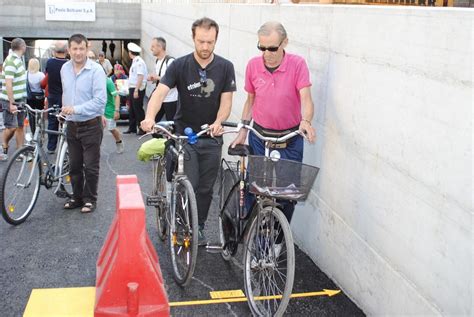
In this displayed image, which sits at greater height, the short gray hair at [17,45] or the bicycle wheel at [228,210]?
the short gray hair at [17,45]

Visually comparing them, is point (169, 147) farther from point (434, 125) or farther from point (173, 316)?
point (434, 125)

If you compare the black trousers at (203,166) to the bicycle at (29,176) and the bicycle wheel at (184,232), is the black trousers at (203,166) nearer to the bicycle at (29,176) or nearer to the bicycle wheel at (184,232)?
the bicycle wheel at (184,232)

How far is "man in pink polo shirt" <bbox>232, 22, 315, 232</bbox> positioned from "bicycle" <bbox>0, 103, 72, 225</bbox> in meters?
2.52

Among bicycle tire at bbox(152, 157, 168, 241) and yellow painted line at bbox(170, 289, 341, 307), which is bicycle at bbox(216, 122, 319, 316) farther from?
bicycle tire at bbox(152, 157, 168, 241)

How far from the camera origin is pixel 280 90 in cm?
479

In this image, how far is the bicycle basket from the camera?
3.90 m

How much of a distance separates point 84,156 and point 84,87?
0.76 metres

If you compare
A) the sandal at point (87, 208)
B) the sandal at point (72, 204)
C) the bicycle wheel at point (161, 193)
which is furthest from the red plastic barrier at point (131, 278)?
the sandal at point (72, 204)

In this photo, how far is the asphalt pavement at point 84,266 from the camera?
443 cm

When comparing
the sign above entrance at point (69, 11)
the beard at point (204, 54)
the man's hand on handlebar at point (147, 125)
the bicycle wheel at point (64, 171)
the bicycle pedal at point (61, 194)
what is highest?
the sign above entrance at point (69, 11)

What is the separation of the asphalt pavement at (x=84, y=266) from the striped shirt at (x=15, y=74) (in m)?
2.62

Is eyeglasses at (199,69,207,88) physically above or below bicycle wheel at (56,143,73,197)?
above

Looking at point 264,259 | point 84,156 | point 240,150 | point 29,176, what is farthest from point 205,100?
point 29,176

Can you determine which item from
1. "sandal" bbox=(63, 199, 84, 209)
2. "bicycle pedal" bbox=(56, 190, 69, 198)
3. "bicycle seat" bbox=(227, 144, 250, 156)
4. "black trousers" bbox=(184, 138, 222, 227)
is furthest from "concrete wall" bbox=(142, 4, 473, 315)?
"bicycle pedal" bbox=(56, 190, 69, 198)
